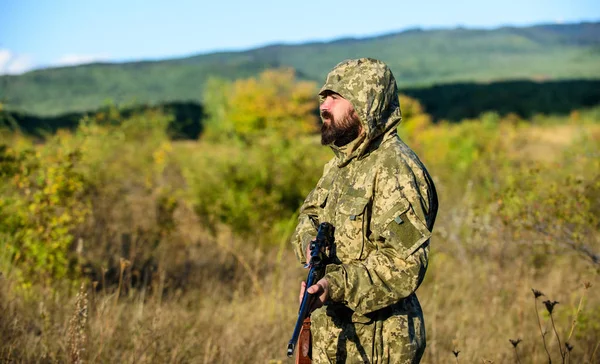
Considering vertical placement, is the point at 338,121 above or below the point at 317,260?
above

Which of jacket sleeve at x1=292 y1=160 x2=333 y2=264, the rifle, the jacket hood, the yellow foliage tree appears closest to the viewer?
the rifle

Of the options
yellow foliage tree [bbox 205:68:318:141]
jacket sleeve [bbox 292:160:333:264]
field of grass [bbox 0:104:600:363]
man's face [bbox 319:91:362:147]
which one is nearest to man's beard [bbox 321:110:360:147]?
man's face [bbox 319:91:362:147]

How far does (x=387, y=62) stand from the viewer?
213 ft

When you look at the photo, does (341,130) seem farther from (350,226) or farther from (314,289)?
(314,289)

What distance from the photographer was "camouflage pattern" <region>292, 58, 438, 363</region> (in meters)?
2.33

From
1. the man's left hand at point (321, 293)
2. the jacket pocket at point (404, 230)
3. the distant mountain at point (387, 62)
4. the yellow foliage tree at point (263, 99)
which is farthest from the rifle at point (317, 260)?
the distant mountain at point (387, 62)

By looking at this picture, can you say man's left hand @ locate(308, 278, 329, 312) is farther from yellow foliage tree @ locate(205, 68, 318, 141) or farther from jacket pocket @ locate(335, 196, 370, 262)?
yellow foliage tree @ locate(205, 68, 318, 141)

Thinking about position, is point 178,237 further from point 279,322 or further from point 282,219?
point 279,322

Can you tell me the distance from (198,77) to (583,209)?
76238 millimetres

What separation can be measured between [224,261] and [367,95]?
5.96 metres

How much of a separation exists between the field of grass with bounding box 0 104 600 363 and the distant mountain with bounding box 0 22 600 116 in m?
43.0

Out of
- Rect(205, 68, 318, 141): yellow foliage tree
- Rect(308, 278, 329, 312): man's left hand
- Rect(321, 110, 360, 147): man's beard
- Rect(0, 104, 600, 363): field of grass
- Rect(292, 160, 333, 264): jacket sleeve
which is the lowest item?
Rect(205, 68, 318, 141): yellow foliage tree

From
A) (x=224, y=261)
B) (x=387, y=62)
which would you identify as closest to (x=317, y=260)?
(x=224, y=261)

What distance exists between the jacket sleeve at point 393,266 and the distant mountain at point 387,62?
50.1m
